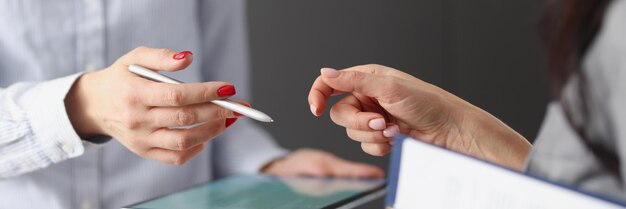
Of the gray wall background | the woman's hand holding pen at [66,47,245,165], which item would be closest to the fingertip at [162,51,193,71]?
the woman's hand holding pen at [66,47,245,165]

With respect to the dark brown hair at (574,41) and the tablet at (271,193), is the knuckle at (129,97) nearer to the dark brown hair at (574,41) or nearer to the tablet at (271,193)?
the tablet at (271,193)

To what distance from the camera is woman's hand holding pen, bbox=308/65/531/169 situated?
25.1 inches

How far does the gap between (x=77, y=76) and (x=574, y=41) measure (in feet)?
1.62

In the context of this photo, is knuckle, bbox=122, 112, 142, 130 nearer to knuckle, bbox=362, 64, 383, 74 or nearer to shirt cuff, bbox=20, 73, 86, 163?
shirt cuff, bbox=20, 73, 86, 163

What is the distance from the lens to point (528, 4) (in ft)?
6.72

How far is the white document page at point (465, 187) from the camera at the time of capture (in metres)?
0.38

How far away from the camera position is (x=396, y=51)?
2010 millimetres

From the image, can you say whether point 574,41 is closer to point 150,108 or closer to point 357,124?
point 357,124

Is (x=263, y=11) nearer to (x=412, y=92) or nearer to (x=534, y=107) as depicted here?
(x=534, y=107)

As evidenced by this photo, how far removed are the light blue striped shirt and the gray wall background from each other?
904 millimetres

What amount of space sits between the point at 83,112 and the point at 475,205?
44cm

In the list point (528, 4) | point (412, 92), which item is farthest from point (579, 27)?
point (528, 4)

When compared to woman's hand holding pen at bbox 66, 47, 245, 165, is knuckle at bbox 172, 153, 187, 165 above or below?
below

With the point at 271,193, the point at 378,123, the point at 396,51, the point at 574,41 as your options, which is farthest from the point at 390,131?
the point at 396,51
